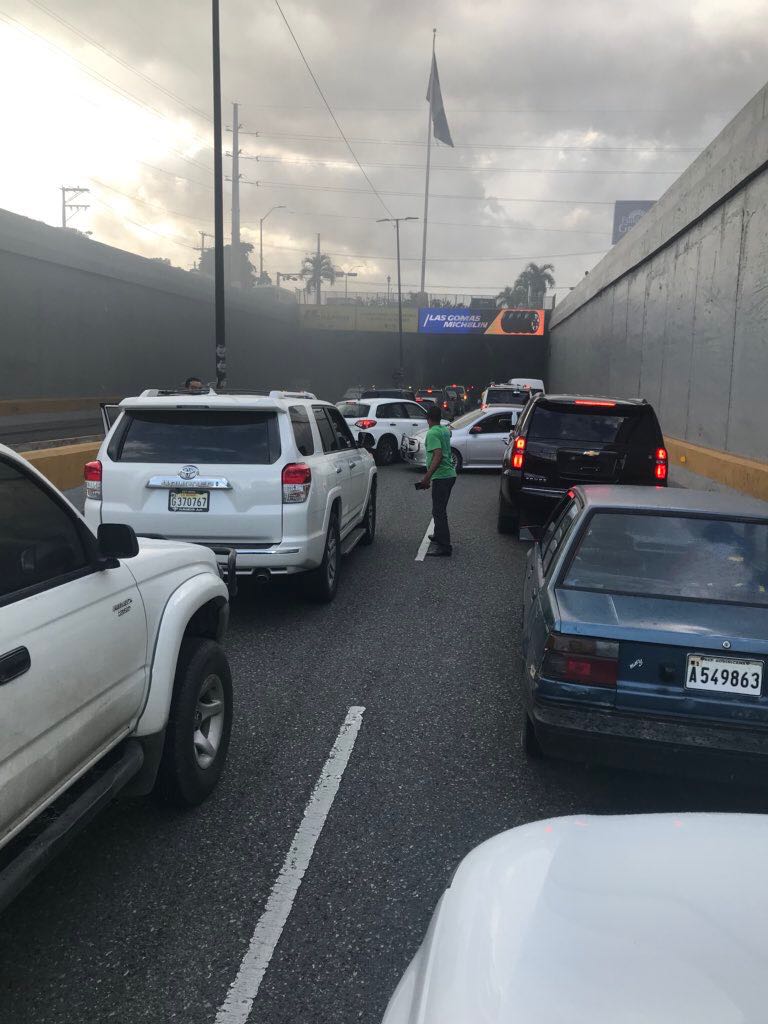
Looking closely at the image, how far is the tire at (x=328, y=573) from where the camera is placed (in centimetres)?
698

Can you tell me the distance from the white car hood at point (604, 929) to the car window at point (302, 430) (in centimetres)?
486

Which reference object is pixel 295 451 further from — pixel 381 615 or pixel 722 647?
pixel 722 647

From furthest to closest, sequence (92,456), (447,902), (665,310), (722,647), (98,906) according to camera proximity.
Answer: (665,310) < (92,456) < (722,647) < (98,906) < (447,902)

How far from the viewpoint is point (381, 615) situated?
7.03 metres

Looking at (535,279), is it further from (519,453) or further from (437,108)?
(519,453)

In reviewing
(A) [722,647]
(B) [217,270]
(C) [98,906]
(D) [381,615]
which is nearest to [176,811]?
(C) [98,906]

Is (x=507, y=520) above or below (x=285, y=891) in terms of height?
above

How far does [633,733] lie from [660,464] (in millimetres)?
6192

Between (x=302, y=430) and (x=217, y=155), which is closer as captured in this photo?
Answer: (x=302, y=430)

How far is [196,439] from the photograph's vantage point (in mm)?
6332

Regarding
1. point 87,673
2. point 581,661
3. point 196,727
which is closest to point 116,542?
point 87,673

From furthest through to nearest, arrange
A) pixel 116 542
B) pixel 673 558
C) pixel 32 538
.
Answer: pixel 673 558 < pixel 116 542 < pixel 32 538

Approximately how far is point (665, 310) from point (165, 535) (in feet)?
49.3

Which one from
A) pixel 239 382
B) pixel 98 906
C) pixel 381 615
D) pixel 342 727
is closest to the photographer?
pixel 98 906
